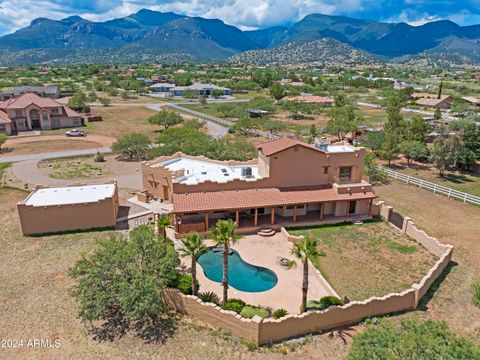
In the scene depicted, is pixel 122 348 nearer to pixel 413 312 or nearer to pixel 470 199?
pixel 413 312

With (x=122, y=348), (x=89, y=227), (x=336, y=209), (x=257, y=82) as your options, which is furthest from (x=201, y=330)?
(x=257, y=82)

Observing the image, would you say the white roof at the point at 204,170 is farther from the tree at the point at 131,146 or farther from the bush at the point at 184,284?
the tree at the point at 131,146

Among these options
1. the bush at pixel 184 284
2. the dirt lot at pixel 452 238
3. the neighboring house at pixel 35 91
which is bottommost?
the dirt lot at pixel 452 238

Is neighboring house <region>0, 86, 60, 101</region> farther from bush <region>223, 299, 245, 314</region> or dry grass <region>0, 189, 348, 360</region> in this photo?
bush <region>223, 299, 245, 314</region>

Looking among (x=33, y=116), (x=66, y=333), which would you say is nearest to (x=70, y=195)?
(x=66, y=333)

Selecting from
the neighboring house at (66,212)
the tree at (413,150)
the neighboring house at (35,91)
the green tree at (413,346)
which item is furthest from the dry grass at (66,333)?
the neighboring house at (35,91)

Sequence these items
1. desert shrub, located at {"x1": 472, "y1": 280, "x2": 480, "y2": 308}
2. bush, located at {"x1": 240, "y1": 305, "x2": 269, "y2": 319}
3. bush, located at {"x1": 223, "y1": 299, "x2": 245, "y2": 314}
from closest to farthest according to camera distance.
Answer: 1. bush, located at {"x1": 240, "y1": 305, "x2": 269, "y2": 319}
2. bush, located at {"x1": 223, "y1": 299, "x2": 245, "y2": 314}
3. desert shrub, located at {"x1": 472, "y1": 280, "x2": 480, "y2": 308}

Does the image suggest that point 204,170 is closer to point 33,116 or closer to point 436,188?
point 436,188

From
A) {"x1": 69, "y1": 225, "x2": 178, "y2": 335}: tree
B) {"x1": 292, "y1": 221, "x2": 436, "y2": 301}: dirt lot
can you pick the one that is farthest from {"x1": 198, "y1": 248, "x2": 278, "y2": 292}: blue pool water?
{"x1": 69, "y1": 225, "x2": 178, "y2": 335}: tree
